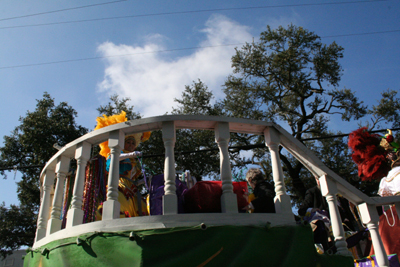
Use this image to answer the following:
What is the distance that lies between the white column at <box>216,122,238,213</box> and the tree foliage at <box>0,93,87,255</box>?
485 inches

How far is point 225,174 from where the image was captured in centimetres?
294

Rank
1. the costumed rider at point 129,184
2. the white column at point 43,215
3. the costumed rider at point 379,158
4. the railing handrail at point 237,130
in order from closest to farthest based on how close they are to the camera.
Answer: the railing handrail at point 237,130 < the white column at point 43,215 < the costumed rider at point 129,184 < the costumed rider at point 379,158

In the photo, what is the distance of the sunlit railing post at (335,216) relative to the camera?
3.04 metres

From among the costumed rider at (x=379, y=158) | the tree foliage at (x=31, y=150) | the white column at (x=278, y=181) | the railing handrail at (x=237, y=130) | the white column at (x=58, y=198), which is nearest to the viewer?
the white column at (x=278, y=181)

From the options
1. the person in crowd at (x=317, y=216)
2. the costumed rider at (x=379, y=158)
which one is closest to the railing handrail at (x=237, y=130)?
the person in crowd at (x=317, y=216)

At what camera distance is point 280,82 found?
A: 17.7 meters

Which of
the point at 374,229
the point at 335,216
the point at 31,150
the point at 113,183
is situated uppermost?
the point at 31,150

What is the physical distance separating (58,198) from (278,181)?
2.31m

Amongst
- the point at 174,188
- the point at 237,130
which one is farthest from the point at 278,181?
the point at 174,188

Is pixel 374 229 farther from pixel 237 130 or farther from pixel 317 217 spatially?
pixel 237 130

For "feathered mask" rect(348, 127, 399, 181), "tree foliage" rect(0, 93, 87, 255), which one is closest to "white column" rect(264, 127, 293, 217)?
"feathered mask" rect(348, 127, 399, 181)

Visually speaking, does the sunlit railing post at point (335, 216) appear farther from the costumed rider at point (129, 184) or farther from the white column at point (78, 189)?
the white column at point (78, 189)

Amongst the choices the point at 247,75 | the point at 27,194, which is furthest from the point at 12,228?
the point at 247,75

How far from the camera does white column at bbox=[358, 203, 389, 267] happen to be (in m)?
3.15
